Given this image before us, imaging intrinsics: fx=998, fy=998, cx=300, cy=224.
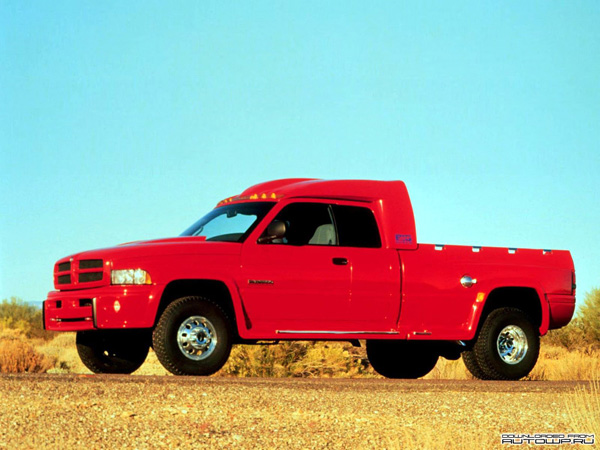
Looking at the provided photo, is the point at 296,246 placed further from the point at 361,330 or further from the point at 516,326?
the point at 516,326

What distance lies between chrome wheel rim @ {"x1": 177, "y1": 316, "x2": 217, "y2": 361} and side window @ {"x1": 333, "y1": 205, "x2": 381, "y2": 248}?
7.35 ft

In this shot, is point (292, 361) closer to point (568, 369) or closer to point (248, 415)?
point (568, 369)

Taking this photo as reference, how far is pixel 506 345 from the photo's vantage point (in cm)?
1477

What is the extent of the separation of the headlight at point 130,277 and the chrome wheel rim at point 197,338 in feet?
2.39

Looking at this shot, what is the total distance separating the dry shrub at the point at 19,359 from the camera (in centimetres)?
2464

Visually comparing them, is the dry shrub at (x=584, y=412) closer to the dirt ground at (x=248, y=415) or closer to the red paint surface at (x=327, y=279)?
the dirt ground at (x=248, y=415)

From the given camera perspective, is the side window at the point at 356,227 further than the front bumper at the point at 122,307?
Yes

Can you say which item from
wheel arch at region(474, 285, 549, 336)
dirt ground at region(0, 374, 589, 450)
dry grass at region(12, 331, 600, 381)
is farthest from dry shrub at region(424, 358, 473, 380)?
dirt ground at region(0, 374, 589, 450)

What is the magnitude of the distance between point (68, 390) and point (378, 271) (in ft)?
16.2

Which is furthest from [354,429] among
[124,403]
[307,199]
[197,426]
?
[307,199]

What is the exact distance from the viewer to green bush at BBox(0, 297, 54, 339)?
141ft

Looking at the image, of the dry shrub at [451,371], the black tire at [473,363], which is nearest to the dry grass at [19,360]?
the dry shrub at [451,371]

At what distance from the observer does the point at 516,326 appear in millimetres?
14797

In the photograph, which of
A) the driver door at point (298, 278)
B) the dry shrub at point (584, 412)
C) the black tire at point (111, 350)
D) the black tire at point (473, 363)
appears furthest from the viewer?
the black tire at point (473, 363)
